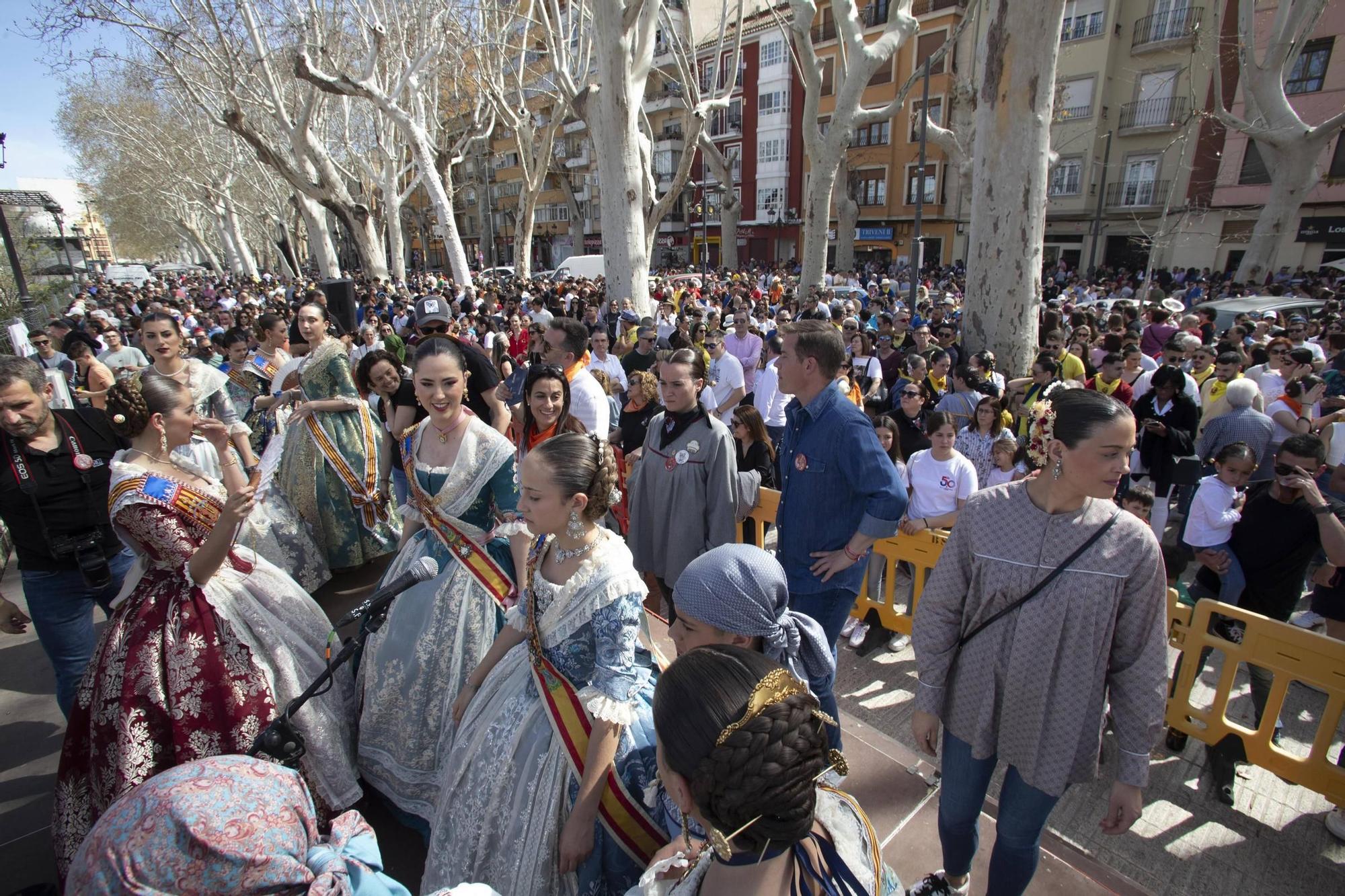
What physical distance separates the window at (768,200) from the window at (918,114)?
7953 mm

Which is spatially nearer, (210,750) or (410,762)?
(210,750)

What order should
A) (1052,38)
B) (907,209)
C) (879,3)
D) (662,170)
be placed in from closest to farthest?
1. (1052,38)
2. (879,3)
3. (907,209)
4. (662,170)

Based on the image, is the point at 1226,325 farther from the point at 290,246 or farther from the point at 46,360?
the point at 290,246

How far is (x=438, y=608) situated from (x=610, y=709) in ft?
3.66

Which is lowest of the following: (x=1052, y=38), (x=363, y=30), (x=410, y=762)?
(x=410, y=762)

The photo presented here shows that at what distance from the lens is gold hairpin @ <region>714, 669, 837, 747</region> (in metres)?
1.13

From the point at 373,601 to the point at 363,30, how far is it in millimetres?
18732

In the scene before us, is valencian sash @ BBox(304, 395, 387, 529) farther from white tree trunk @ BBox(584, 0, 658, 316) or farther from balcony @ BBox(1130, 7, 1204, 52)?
balcony @ BBox(1130, 7, 1204, 52)

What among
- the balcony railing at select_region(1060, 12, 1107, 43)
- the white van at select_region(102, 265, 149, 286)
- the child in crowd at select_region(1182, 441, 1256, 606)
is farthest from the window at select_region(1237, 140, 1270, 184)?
the white van at select_region(102, 265, 149, 286)

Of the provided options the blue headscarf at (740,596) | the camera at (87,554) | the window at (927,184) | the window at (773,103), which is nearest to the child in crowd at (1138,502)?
the blue headscarf at (740,596)

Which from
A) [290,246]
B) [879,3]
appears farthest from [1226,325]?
[290,246]

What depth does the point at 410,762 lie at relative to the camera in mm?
2635

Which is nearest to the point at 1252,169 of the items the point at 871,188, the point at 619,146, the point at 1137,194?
the point at 1137,194

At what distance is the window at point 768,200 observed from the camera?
3866 centimetres
